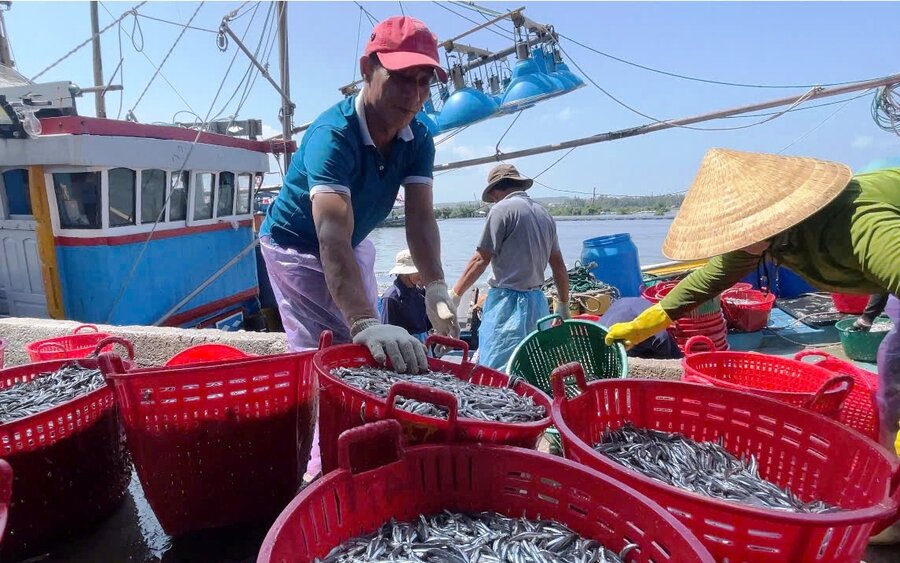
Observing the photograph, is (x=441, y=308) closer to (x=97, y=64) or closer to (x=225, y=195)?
(x=225, y=195)

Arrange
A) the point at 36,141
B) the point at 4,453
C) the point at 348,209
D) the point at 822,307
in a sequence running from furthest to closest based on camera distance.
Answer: the point at 822,307, the point at 36,141, the point at 348,209, the point at 4,453

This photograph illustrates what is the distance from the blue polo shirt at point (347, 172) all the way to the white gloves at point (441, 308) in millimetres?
527

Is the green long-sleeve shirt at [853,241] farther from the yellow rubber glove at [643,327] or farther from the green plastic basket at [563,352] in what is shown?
the green plastic basket at [563,352]

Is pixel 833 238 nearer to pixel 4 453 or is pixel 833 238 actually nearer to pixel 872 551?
pixel 872 551

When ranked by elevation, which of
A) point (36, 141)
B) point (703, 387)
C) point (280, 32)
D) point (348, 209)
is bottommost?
point (703, 387)

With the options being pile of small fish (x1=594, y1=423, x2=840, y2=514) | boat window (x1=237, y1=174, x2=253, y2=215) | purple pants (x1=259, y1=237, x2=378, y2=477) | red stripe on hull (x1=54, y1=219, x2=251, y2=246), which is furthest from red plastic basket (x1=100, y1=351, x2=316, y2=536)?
boat window (x1=237, y1=174, x2=253, y2=215)

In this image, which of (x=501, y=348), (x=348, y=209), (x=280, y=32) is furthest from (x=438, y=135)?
(x=348, y=209)

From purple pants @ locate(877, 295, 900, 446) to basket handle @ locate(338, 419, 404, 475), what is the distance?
228 centimetres

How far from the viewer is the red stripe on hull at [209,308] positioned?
8.95 meters

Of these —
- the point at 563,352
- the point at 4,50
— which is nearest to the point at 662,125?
the point at 563,352

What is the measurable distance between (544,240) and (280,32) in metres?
7.94

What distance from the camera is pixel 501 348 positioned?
4.70 metres

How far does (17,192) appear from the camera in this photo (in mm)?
7613

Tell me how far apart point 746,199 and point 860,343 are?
5.10 meters
